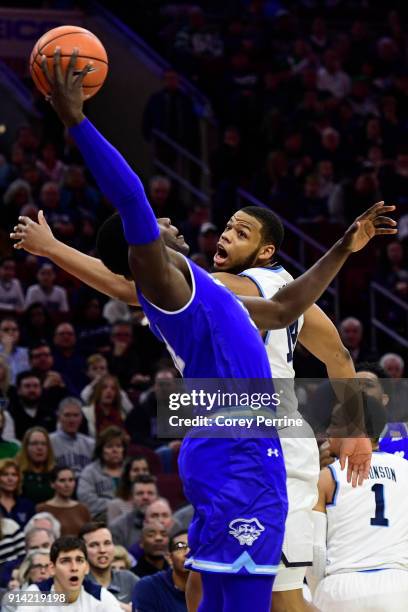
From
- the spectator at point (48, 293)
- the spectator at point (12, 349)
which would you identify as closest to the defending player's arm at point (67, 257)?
the spectator at point (12, 349)

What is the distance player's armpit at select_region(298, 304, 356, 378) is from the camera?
5316mm

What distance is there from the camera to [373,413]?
6.72m

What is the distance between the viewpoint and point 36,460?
399 inches

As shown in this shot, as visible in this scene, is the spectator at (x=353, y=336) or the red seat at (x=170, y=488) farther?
the spectator at (x=353, y=336)

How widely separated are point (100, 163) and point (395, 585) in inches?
130

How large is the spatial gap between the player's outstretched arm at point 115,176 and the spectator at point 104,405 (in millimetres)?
7426

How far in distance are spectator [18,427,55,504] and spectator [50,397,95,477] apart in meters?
0.49

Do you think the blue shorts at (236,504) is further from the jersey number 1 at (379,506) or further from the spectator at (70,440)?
the spectator at (70,440)

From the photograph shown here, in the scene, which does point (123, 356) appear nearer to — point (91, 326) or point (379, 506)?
point (91, 326)

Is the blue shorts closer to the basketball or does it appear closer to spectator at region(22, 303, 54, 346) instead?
the basketball

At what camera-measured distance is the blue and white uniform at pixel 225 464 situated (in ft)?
13.1

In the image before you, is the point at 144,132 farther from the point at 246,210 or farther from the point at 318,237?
the point at 246,210

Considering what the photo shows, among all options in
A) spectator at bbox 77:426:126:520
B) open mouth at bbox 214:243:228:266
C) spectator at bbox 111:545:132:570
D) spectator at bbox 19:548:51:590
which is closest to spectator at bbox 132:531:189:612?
spectator at bbox 19:548:51:590

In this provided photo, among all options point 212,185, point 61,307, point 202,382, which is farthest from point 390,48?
point 202,382
